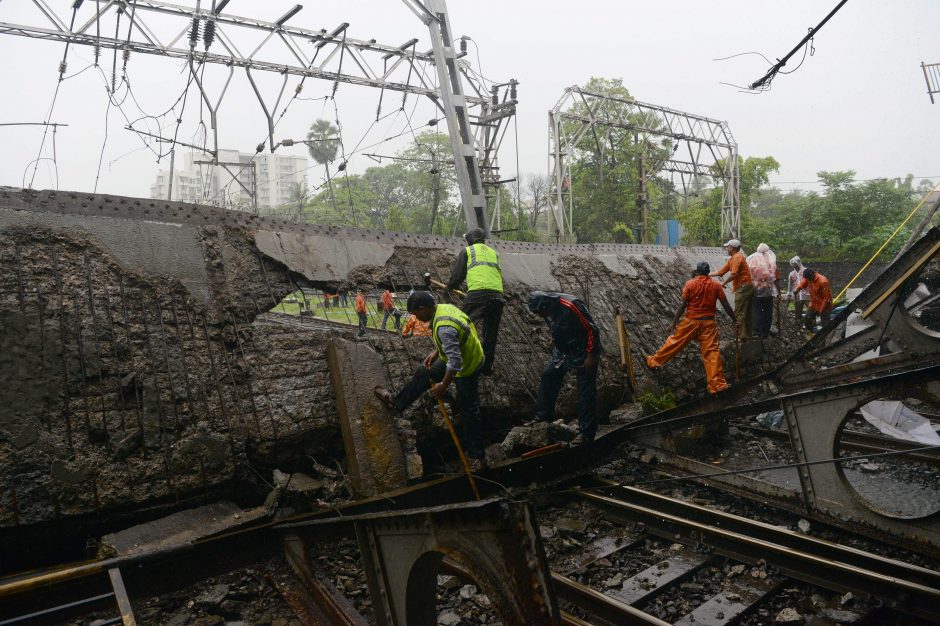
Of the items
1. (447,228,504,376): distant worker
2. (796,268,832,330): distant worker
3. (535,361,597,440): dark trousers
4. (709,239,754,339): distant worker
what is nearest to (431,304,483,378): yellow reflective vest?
(447,228,504,376): distant worker

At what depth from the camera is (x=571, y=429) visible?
21.2 feet

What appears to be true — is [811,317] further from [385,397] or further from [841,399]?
[385,397]

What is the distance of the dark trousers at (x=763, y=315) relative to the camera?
10.3 metres

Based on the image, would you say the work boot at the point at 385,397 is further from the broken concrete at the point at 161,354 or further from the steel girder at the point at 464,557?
the steel girder at the point at 464,557

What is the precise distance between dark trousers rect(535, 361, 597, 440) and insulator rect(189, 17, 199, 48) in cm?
769

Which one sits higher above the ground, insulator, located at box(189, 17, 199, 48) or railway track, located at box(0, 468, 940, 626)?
insulator, located at box(189, 17, 199, 48)

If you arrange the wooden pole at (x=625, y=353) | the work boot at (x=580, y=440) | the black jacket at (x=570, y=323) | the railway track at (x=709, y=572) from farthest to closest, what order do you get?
1. the wooden pole at (x=625, y=353)
2. the work boot at (x=580, y=440)
3. the black jacket at (x=570, y=323)
4. the railway track at (x=709, y=572)

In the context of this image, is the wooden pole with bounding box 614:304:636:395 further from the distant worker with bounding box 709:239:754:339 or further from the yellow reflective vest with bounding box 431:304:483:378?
the yellow reflective vest with bounding box 431:304:483:378

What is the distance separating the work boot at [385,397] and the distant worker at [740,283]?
6206 mm

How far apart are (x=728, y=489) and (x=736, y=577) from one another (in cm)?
160

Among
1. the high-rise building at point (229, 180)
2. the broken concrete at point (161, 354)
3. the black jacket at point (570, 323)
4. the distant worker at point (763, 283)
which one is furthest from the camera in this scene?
the distant worker at point (763, 283)

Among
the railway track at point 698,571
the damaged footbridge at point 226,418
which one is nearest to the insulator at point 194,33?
the damaged footbridge at point 226,418

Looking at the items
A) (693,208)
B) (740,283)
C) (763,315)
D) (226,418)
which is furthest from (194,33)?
(693,208)

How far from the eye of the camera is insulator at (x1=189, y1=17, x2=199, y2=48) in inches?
366
